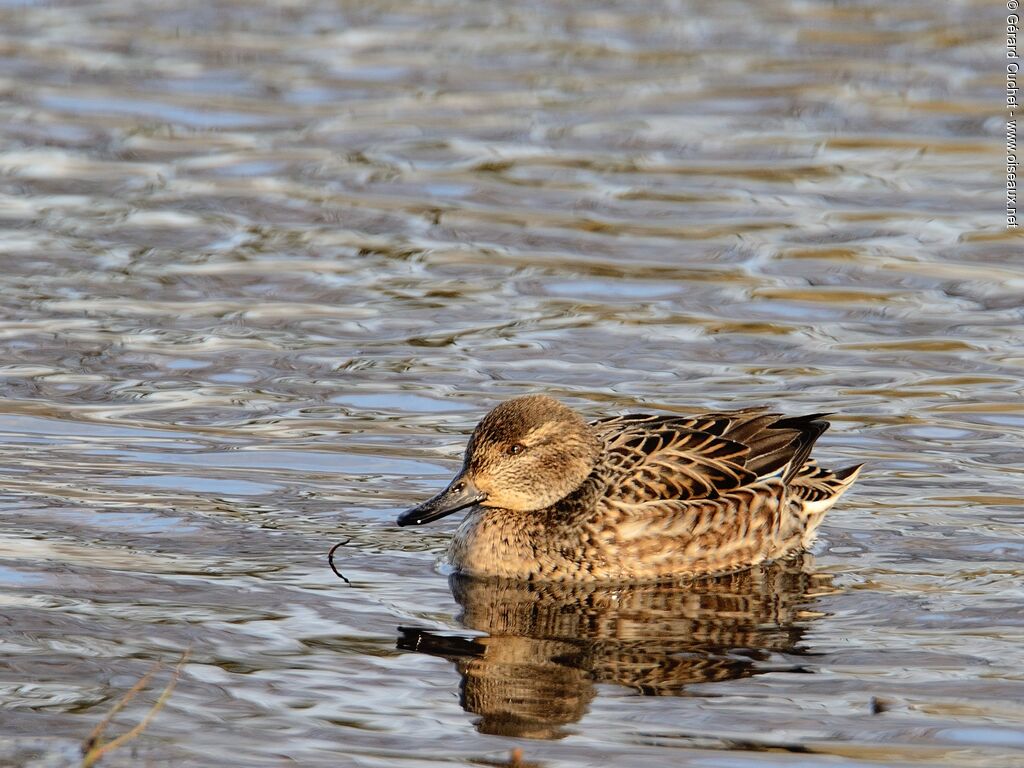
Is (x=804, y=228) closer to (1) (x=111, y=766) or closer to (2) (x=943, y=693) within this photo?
(2) (x=943, y=693)

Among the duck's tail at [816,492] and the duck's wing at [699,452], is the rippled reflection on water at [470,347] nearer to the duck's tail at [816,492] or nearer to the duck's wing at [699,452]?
the duck's tail at [816,492]

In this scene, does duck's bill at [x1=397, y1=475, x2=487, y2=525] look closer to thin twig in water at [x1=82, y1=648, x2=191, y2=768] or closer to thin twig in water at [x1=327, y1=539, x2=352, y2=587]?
thin twig in water at [x1=327, y1=539, x2=352, y2=587]

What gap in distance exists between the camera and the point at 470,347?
11906 mm

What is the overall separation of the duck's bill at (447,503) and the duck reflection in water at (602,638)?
1.02 feet

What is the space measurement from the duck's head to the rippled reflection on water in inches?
14.4

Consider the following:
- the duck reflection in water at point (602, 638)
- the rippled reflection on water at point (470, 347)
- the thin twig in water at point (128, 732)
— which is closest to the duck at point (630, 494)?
the duck reflection in water at point (602, 638)

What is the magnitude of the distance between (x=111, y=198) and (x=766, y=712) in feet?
29.3

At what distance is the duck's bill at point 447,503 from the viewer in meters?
8.73

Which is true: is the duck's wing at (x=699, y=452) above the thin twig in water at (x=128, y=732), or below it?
above

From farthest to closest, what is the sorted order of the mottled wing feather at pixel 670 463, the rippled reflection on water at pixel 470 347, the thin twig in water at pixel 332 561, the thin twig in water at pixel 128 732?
the mottled wing feather at pixel 670 463
the thin twig in water at pixel 332 561
the rippled reflection on water at pixel 470 347
the thin twig in water at pixel 128 732

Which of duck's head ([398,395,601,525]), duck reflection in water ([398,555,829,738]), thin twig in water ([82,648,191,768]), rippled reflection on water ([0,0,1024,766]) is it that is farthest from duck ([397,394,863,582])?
thin twig in water ([82,648,191,768])

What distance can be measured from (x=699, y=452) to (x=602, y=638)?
1.63 meters

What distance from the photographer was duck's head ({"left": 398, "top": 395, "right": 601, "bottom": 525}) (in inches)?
349

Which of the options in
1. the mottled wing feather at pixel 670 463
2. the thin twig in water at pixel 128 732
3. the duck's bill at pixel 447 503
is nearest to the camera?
the thin twig in water at pixel 128 732
